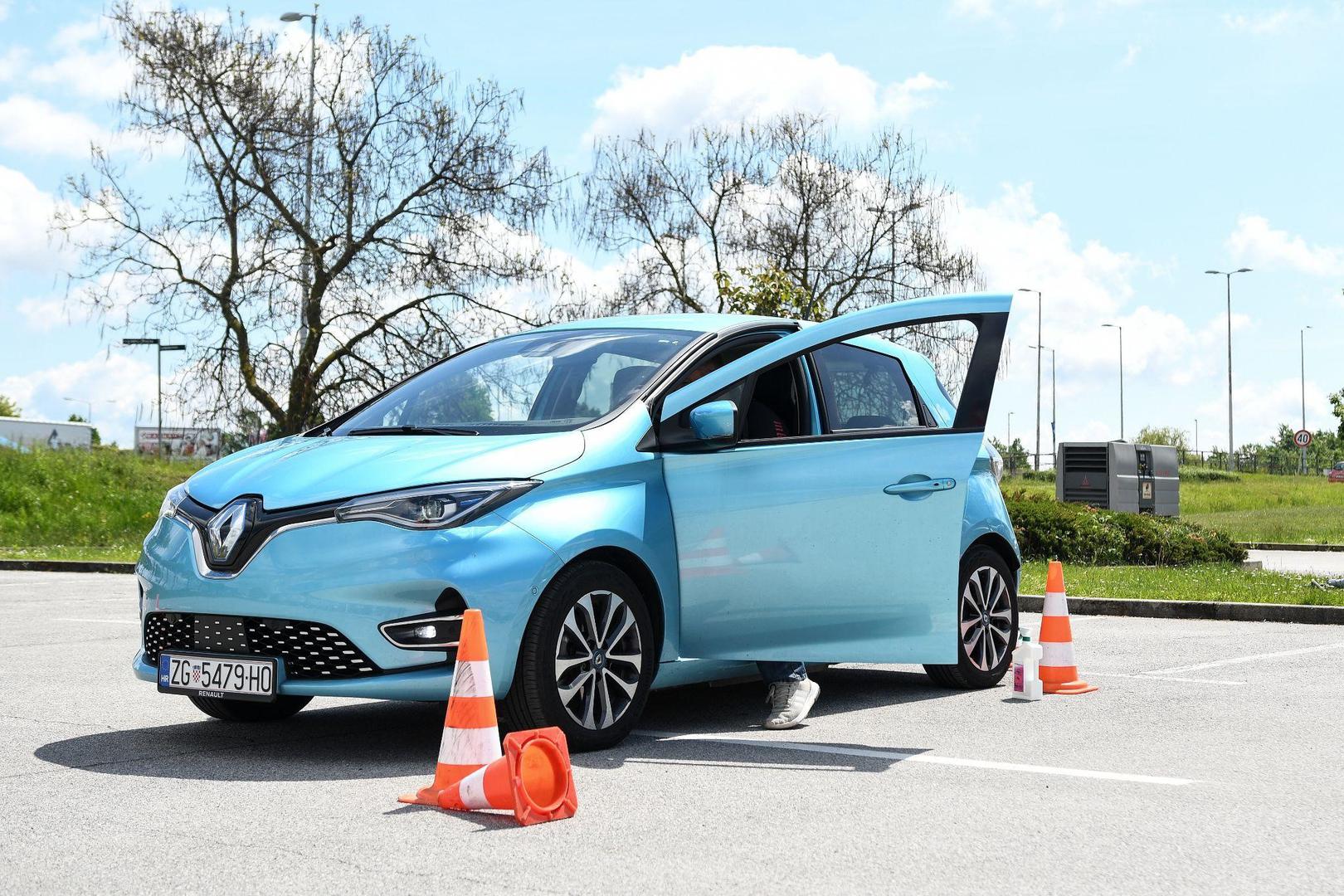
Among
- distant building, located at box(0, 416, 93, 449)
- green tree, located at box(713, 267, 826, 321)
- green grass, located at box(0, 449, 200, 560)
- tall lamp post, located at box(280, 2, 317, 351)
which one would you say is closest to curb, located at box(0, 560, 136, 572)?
green grass, located at box(0, 449, 200, 560)

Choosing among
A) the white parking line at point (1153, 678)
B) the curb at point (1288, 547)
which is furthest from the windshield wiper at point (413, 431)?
the curb at point (1288, 547)

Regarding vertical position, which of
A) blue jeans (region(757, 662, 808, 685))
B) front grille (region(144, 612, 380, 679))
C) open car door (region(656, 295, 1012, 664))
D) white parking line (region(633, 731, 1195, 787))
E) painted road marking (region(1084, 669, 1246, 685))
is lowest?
painted road marking (region(1084, 669, 1246, 685))

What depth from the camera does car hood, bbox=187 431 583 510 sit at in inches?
219

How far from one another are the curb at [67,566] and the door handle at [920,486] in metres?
16.0

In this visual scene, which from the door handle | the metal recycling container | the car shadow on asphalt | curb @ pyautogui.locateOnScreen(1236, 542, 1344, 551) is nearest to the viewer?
the car shadow on asphalt

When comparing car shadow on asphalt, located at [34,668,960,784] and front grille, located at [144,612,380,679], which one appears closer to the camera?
front grille, located at [144,612,380,679]

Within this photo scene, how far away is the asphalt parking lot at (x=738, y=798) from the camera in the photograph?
4043mm

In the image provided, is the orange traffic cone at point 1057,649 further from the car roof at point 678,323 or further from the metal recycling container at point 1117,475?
the metal recycling container at point 1117,475

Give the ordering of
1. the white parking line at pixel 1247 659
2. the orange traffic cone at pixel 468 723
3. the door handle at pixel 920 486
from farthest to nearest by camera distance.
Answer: the white parking line at pixel 1247 659
the door handle at pixel 920 486
the orange traffic cone at pixel 468 723

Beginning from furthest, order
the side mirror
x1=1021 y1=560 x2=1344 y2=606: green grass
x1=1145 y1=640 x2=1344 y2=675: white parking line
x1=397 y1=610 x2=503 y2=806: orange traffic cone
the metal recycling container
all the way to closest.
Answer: the metal recycling container < x1=1021 y1=560 x2=1344 y2=606: green grass < x1=1145 y1=640 x2=1344 y2=675: white parking line < the side mirror < x1=397 y1=610 x2=503 y2=806: orange traffic cone

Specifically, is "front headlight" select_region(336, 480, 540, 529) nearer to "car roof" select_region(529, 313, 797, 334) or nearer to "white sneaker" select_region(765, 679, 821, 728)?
"car roof" select_region(529, 313, 797, 334)

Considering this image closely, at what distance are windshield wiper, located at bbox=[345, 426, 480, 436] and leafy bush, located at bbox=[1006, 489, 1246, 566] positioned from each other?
12.3 m

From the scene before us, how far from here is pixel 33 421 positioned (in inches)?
2554

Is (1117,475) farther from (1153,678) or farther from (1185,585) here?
(1153,678)
